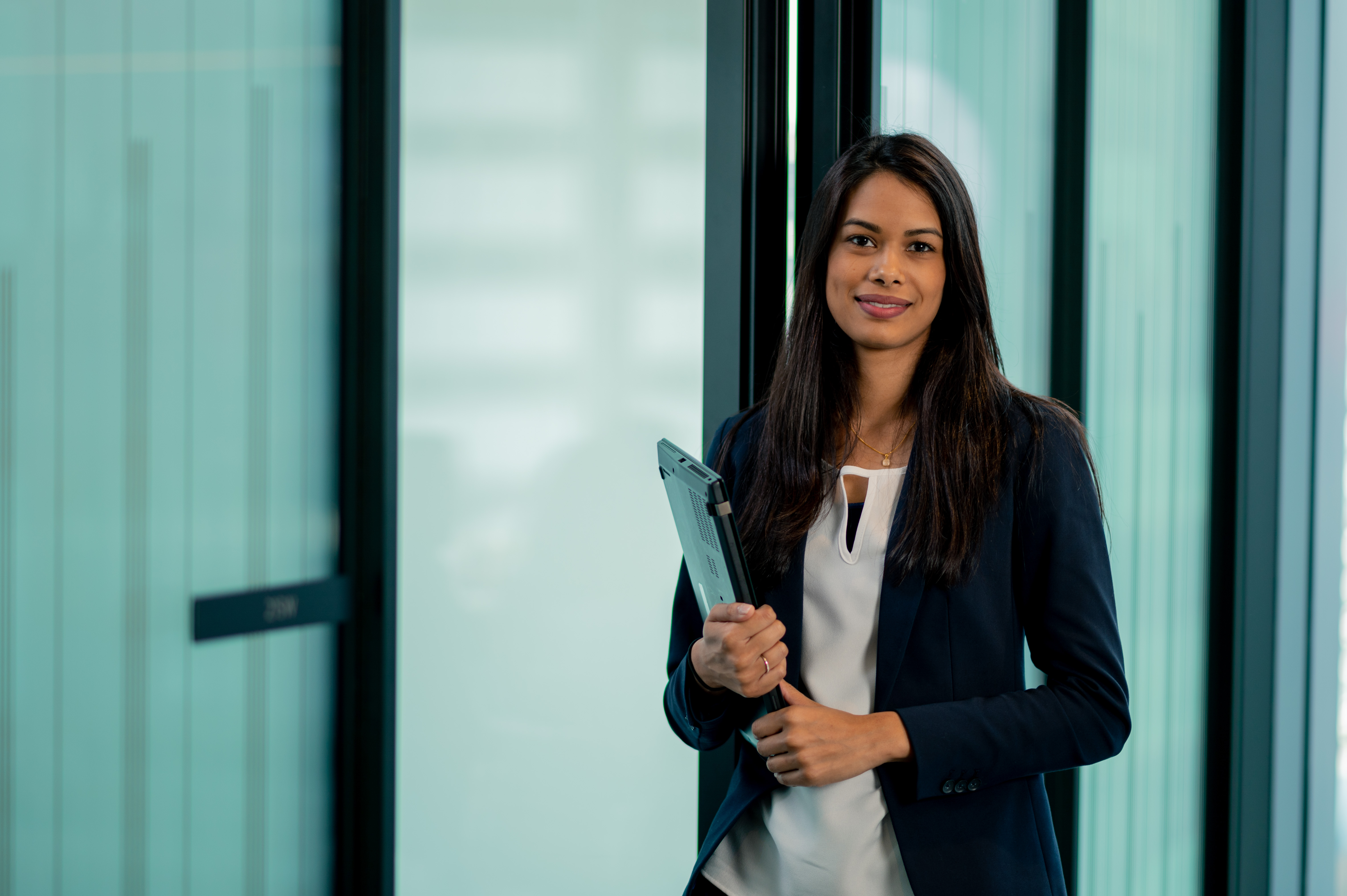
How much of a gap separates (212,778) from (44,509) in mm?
491

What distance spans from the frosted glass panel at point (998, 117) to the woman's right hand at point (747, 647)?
3.77 feet

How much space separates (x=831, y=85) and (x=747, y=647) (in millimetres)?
1161

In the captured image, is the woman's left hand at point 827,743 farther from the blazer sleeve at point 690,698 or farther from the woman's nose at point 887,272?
the woman's nose at point 887,272

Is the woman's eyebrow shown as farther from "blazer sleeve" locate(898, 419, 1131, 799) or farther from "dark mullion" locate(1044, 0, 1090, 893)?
"dark mullion" locate(1044, 0, 1090, 893)

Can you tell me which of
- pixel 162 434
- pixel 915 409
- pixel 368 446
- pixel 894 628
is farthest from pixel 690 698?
pixel 162 434

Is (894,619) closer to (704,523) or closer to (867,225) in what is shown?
(704,523)

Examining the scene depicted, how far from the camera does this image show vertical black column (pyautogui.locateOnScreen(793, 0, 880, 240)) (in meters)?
1.84

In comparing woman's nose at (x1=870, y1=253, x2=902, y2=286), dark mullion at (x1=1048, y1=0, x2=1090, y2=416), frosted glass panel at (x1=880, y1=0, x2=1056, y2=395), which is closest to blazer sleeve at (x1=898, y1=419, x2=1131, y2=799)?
woman's nose at (x1=870, y1=253, x2=902, y2=286)

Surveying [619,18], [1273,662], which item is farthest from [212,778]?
[1273,662]

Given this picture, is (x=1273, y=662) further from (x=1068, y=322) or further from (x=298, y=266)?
(x=298, y=266)

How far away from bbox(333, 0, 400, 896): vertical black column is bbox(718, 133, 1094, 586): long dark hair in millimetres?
620

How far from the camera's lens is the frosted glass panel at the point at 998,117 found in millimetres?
1946

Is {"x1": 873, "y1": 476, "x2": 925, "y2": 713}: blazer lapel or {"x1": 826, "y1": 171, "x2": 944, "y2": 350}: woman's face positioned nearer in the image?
{"x1": 873, "y1": 476, "x2": 925, "y2": 713}: blazer lapel

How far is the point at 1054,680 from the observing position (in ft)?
3.92
